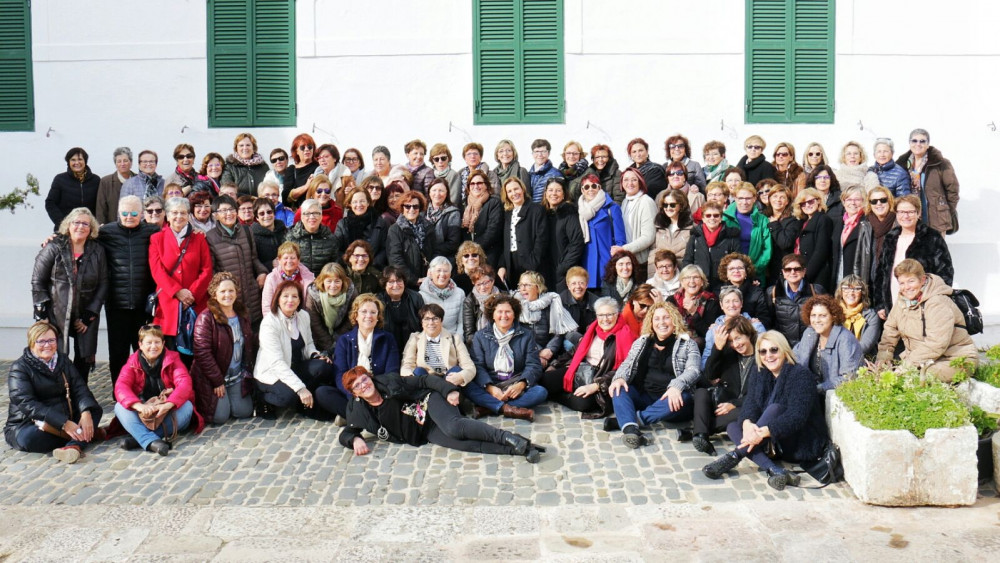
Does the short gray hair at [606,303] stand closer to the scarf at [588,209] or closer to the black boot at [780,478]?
the scarf at [588,209]

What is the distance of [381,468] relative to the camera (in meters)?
6.64

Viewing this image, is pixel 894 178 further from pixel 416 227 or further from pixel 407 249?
pixel 407 249

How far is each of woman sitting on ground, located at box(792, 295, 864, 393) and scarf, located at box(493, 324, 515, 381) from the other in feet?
7.72

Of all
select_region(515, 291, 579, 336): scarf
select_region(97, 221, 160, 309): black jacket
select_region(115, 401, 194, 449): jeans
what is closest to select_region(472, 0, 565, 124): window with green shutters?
select_region(515, 291, 579, 336): scarf

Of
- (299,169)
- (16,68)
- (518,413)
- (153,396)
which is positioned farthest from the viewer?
(16,68)

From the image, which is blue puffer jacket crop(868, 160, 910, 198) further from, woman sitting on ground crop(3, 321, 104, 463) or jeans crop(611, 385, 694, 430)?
woman sitting on ground crop(3, 321, 104, 463)

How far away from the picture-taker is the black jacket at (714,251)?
8.36 metres

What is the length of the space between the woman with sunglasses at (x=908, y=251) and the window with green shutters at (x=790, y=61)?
10.2 feet

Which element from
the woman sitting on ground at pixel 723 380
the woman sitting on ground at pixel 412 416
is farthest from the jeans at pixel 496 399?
the woman sitting on ground at pixel 723 380

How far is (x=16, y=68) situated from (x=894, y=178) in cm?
1011

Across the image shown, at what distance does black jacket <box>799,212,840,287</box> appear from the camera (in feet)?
27.4

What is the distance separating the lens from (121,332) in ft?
27.3

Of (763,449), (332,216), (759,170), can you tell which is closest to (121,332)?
(332,216)

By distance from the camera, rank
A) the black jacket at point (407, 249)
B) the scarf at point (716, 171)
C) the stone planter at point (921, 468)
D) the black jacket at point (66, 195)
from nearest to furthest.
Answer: the stone planter at point (921, 468)
the black jacket at point (407, 249)
the scarf at point (716, 171)
the black jacket at point (66, 195)
